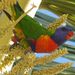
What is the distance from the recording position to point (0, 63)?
43 cm

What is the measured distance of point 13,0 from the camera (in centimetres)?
37

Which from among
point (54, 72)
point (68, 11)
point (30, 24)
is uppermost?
point (68, 11)

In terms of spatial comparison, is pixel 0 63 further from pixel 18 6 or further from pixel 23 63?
pixel 18 6

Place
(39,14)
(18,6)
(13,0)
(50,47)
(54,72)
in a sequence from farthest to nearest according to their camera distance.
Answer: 1. (39,14)
2. (50,47)
3. (18,6)
4. (54,72)
5. (13,0)

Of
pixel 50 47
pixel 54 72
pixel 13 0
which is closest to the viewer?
pixel 13 0

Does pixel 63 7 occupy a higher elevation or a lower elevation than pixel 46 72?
higher

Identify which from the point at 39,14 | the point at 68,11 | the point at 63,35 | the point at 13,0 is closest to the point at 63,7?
the point at 68,11

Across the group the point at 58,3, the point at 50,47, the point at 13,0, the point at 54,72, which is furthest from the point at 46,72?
the point at 58,3

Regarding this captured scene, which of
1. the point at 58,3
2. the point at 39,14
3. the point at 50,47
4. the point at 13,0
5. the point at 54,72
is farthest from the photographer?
the point at 39,14

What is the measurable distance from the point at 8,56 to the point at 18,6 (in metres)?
0.25

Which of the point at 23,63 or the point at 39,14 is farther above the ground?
the point at 39,14

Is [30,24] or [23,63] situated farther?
[30,24]

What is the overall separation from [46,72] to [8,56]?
3.7 inches

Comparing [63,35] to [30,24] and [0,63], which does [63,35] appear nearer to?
[30,24]
